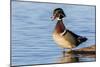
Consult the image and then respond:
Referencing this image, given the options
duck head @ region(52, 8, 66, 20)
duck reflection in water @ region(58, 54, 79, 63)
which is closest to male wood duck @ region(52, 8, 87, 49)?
duck head @ region(52, 8, 66, 20)

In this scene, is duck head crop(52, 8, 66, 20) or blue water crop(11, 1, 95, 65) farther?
duck head crop(52, 8, 66, 20)

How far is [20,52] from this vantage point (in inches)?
99.5

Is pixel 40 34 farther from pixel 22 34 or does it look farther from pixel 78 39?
pixel 78 39

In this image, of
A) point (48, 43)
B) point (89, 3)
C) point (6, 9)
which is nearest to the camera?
point (6, 9)

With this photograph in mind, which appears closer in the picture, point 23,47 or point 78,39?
point 23,47

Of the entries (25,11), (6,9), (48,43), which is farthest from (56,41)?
(6,9)

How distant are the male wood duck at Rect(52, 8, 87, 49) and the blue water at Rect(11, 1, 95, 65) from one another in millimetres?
43

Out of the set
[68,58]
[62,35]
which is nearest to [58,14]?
[62,35]

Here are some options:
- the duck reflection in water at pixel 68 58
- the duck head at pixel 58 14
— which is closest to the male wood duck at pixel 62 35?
the duck head at pixel 58 14

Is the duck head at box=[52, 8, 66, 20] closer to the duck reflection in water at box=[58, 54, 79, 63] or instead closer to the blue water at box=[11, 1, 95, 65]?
the blue water at box=[11, 1, 95, 65]

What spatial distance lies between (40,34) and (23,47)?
0.24 meters

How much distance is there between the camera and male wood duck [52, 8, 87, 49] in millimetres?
2705

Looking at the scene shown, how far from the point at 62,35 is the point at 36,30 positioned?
322mm

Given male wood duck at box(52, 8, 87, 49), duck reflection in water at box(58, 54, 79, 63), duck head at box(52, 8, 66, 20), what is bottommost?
duck reflection in water at box(58, 54, 79, 63)
